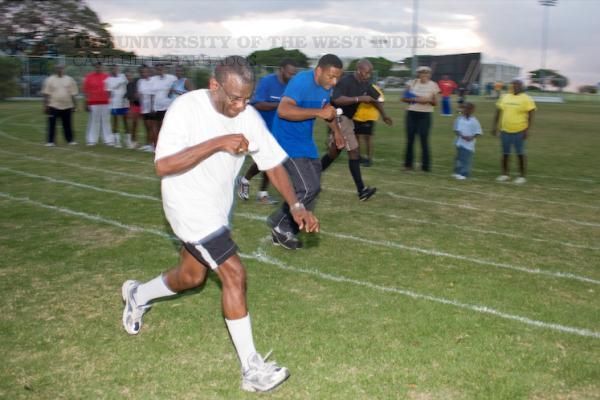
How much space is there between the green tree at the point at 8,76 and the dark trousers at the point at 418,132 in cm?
2811

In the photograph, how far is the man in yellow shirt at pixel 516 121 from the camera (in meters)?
12.3

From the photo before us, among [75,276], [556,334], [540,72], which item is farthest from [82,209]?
[540,72]

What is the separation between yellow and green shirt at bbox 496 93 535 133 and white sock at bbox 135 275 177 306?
9.69m

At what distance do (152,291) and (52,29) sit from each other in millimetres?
62949

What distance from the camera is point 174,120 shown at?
3814 millimetres

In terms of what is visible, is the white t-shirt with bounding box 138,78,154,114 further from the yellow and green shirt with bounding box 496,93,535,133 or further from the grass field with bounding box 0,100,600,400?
the yellow and green shirt with bounding box 496,93,535,133

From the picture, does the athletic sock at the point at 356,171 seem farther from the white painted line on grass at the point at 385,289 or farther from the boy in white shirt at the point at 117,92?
the boy in white shirt at the point at 117,92

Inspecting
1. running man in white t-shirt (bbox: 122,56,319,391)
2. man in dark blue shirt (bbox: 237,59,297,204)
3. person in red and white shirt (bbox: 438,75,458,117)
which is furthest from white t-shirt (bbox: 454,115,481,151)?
person in red and white shirt (bbox: 438,75,458,117)

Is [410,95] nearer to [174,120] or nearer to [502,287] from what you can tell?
[502,287]

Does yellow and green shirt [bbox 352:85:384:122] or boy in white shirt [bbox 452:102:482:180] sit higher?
yellow and green shirt [bbox 352:85:384:122]


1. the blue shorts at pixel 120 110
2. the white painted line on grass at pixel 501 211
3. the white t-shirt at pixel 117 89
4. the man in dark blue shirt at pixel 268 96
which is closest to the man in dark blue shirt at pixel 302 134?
the man in dark blue shirt at pixel 268 96

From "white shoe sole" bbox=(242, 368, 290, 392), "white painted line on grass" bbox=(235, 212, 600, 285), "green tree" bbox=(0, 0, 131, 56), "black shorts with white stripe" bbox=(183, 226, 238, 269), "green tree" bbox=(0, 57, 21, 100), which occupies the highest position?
"green tree" bbox=(0, 0, 131, 56)

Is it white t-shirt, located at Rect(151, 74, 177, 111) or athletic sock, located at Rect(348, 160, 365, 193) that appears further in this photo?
white t-shirt, located at Rect(151, 74, 177, 111)

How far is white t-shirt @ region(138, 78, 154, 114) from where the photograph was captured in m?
14.8
